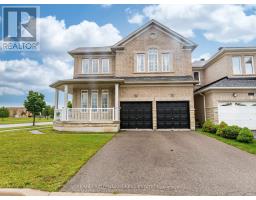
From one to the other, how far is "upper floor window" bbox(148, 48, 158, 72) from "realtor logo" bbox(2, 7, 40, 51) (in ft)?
30.5

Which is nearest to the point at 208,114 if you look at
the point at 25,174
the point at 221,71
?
the point at 221,71

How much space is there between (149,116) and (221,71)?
29.0 ft

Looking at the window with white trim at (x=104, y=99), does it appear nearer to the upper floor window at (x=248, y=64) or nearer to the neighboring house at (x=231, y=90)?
the neighboring house at (x=231, y=90)

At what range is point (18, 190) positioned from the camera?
3.22 m

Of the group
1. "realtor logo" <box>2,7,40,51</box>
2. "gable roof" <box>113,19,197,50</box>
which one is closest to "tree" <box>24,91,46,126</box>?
"realtor logo" <box>2,7,40,51</box>

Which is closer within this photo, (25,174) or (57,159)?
(25,174)

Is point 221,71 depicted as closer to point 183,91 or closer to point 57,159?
point 183,91

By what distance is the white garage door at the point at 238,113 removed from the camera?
13.0 m

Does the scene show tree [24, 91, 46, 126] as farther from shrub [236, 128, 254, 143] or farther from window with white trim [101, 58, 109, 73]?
shrub [236, 128, 254, 143]

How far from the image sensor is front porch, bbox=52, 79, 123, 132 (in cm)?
1269

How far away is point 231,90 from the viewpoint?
1328 cm

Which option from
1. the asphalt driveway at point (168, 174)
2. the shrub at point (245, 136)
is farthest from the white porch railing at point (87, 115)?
the shrub at point (245, 136)

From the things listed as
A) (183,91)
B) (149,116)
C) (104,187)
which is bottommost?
(104,187)

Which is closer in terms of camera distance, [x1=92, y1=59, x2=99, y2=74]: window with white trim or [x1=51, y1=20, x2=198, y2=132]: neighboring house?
[x1=51, y1=20, x2=198, y2=132]: neighboring house
